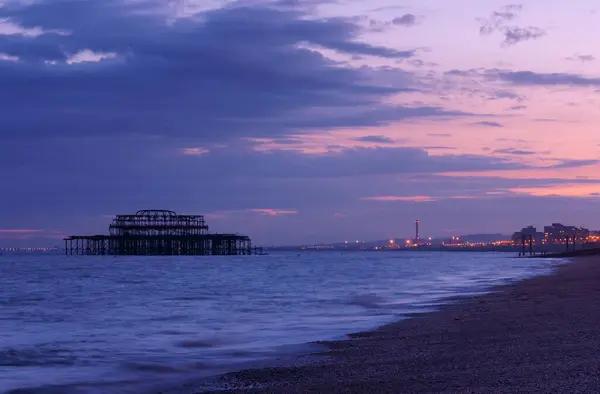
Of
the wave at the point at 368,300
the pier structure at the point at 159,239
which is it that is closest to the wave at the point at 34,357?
the wave at the point at 368,300

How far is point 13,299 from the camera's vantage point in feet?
94.6

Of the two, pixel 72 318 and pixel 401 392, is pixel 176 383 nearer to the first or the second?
pixel 401 392

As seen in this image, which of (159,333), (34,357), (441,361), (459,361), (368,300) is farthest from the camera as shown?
(368,300)

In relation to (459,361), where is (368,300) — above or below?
below

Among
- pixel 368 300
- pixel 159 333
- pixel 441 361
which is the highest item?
pixel 441 361

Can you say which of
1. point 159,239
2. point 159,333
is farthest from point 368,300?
point 159,239

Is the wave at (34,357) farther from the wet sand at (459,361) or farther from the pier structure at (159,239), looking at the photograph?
the pier structure at (159,239)

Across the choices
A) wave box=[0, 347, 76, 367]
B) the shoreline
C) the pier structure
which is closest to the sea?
wave box=[0, 347, 76, 367]

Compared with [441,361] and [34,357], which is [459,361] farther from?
[34,357]

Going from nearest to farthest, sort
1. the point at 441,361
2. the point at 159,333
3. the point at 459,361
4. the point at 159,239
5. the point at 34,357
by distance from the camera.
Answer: the point at 459,361, the point at 441,361, the point at 34,357, the point at 159,333, the point at 159,239

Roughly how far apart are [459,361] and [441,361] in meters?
0.23

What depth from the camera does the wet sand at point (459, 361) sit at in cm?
761

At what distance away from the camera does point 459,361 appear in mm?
9242

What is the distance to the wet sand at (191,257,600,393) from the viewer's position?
761 cm
